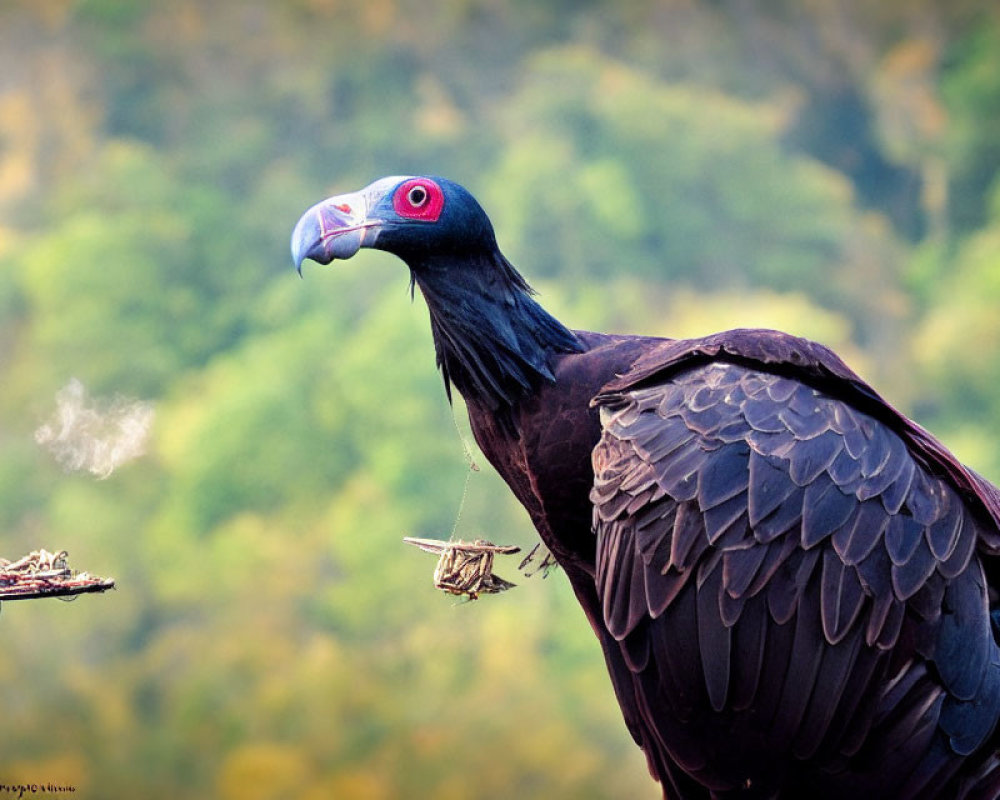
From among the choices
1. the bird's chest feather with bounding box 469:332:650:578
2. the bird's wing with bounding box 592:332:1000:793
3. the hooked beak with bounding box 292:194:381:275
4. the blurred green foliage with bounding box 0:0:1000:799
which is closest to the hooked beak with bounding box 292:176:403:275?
the hooked beak with bounding box 292:194:381:275

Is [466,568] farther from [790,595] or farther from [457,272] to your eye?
[790,595]

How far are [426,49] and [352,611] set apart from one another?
2.74m

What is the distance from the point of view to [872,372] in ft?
20.0

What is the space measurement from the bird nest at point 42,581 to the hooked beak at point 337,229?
81 centimetres

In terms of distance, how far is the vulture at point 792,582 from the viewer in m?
2.49

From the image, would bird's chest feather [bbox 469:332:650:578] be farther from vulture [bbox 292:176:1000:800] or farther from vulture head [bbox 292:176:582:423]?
vulture [bbox 292:176:1000:800]

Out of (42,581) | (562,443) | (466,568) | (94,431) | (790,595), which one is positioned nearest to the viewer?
(790,595)

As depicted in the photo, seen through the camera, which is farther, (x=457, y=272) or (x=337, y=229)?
(x=457, y=272)

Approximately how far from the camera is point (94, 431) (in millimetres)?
5523

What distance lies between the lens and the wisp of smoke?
5.34 metres

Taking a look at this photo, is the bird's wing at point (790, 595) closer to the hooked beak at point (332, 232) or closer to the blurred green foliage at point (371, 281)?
the hooked beak at point (332, 232)

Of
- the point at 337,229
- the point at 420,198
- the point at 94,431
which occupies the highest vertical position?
the point at 94,431

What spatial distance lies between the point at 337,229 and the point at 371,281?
3.14m

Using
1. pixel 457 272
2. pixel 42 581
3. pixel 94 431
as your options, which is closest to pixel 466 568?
pixel 457 272
